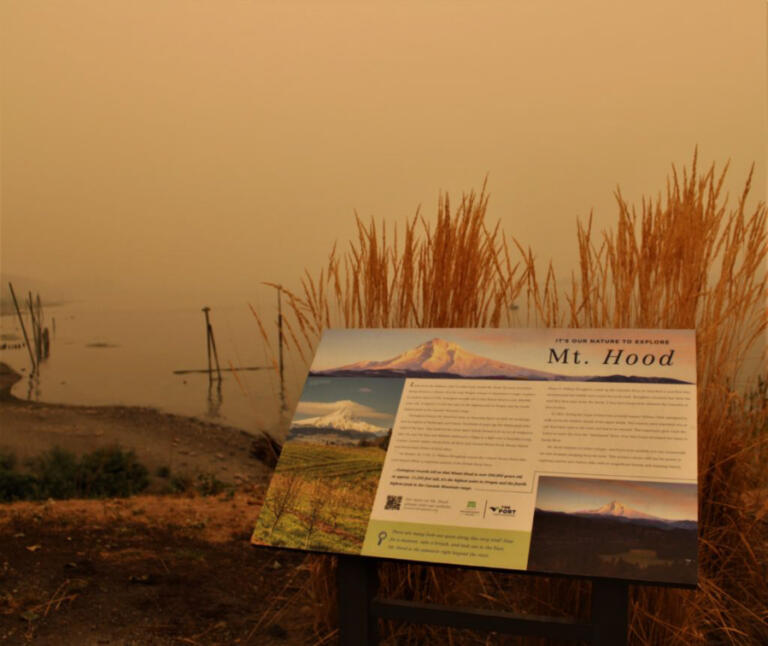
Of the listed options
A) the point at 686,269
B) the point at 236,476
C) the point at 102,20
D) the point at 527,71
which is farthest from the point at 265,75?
the point at 686,269

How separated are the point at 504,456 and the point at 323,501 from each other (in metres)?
0.33

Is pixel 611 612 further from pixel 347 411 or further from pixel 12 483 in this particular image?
pixel 12 483

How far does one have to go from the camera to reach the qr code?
139cm

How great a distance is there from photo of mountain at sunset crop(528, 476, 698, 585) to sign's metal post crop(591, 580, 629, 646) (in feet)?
0.31

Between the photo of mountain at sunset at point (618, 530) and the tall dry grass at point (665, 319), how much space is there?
1.92ft

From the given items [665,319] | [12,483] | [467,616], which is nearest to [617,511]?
[467,616]

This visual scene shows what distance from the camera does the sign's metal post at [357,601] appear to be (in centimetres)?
147

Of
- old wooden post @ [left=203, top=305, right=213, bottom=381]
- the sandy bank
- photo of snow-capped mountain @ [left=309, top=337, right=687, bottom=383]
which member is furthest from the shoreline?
photo of snow-capped mountain @ [left=309, top=337, right=687, bottom=383]

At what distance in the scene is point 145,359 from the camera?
3766 millimetres

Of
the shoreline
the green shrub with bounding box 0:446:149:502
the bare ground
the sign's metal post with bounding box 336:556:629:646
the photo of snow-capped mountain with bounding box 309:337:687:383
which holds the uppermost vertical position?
the photo of snow-capped mountain with bounding box 309:337:687:383

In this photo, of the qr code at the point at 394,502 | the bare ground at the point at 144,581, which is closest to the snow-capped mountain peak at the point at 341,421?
the qr code at the point at 394,502

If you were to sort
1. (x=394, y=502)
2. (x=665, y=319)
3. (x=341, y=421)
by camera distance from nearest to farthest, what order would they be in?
(x=394, y=502), (x=341, y=421), (x=665, y=319)

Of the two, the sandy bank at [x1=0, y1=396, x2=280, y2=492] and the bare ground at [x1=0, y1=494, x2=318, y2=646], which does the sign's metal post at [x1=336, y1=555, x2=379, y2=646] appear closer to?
the bare ground at [x1=0, y1=494, x2=318, y2=646]

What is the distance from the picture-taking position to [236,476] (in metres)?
3.67
